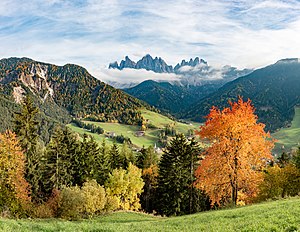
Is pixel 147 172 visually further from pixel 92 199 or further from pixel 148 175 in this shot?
pixel 92 199

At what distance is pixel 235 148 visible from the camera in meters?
40.5

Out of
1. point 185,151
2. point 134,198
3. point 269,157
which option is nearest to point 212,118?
point 269,157

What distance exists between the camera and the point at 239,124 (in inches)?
1569

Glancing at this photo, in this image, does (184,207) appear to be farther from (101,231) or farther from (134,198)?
(101,231)

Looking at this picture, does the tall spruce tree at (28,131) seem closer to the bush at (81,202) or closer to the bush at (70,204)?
the bush at (81,202)

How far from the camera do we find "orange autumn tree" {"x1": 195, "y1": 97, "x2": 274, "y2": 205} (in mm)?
40031

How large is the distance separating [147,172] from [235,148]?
53.2m

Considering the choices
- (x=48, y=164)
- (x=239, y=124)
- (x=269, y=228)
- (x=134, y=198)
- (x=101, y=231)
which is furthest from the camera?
(x=134, y=198)

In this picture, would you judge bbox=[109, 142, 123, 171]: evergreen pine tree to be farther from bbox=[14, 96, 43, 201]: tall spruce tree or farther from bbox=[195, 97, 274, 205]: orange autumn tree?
bbox=[195, 97, 274, 205]: orange autumn tree

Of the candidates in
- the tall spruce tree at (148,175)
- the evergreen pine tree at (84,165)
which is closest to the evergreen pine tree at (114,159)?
the tall spruce tree at (148,175)

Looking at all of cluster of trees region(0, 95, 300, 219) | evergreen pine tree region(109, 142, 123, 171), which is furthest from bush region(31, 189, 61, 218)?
evergreen pine tree region(109, 142, 123, 171)

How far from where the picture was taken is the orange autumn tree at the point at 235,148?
1576 inches

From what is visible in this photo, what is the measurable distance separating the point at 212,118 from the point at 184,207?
1647 inches

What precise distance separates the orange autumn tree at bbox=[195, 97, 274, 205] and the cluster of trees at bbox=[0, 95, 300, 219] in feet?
0.43
